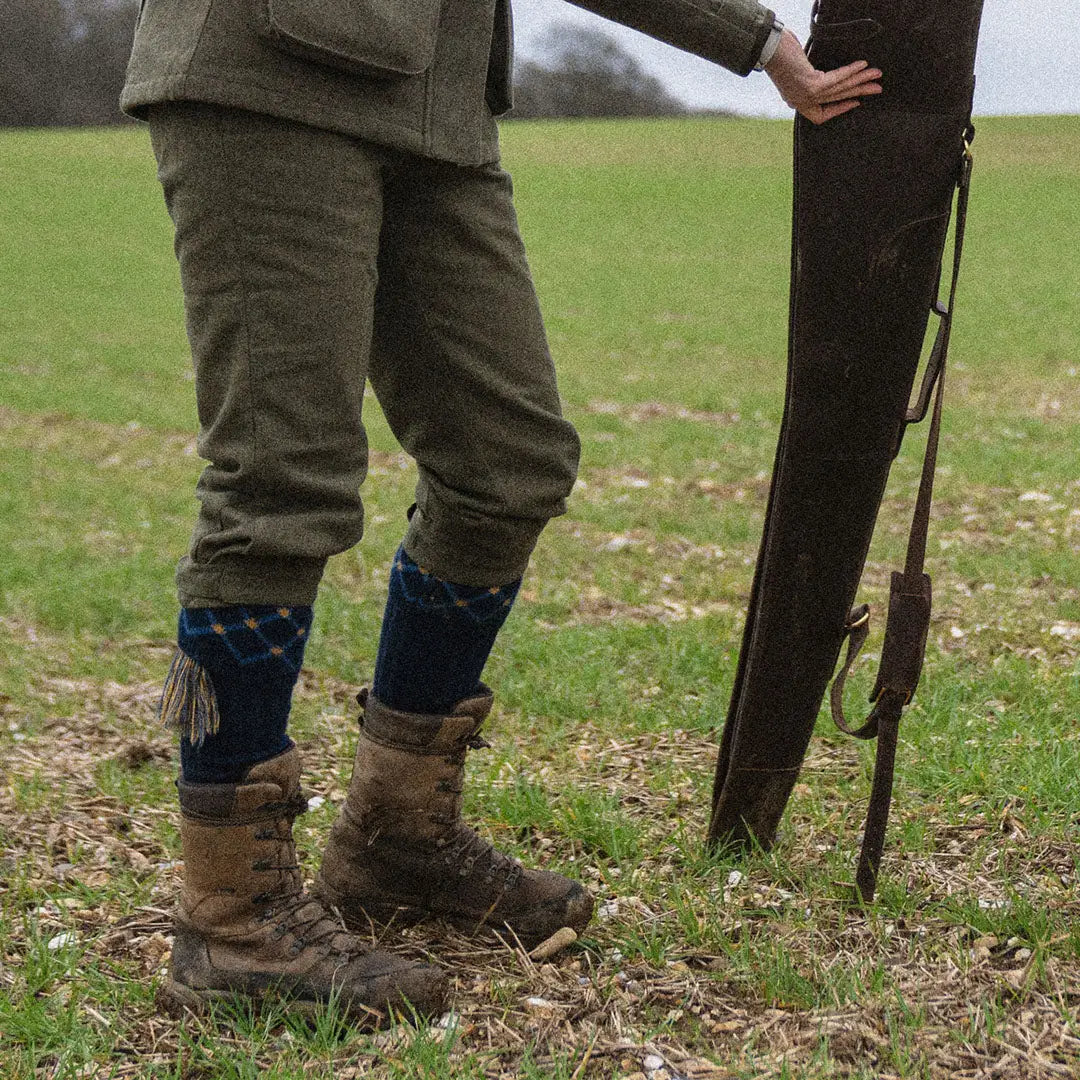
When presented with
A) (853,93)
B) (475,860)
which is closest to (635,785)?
(475,860)

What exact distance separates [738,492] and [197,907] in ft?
18.8

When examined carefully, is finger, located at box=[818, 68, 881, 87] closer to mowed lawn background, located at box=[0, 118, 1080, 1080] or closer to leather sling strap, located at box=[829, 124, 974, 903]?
leather sling strap, located at box=[829, 124, 974, 903]

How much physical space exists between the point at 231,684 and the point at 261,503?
0.33 m

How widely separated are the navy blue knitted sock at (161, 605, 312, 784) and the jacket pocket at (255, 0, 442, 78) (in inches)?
34.6

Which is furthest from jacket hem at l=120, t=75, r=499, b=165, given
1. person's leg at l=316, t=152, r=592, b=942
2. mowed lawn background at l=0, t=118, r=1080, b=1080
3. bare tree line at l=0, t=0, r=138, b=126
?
bare tree line at l=0, t=0, r=138, b=126

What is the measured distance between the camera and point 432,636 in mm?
2383

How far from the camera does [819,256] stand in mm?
A: 2301

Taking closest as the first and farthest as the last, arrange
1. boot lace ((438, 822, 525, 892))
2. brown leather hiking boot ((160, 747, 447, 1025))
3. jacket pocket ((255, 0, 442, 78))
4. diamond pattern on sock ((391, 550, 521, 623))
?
jacket pocket ((255, 0, 442, 78))
brown leather hiking boot ((160, 747, 447, 1025))
diamond pattern on sock ((391, 550, 521, 623))
boot lace ((438, 822, 525, 892))

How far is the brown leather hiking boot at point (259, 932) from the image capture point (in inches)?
86.0

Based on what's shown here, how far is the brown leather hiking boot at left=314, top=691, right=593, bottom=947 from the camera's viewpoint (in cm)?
243

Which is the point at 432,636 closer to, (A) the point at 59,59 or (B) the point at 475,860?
(B) the point at 475,860

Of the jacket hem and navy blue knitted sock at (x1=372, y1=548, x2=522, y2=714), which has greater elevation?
the jacket hem

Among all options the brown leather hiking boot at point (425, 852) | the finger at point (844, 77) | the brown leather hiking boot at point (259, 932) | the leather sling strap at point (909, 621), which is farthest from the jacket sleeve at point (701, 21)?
the brown leather hiking boot at point (259, 932)

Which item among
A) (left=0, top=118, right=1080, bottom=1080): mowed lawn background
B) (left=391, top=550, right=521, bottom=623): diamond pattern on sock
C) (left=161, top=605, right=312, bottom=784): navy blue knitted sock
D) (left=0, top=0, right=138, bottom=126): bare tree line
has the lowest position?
(left=0, top=118, right=1080, bottom=1080): mowed lawn background
